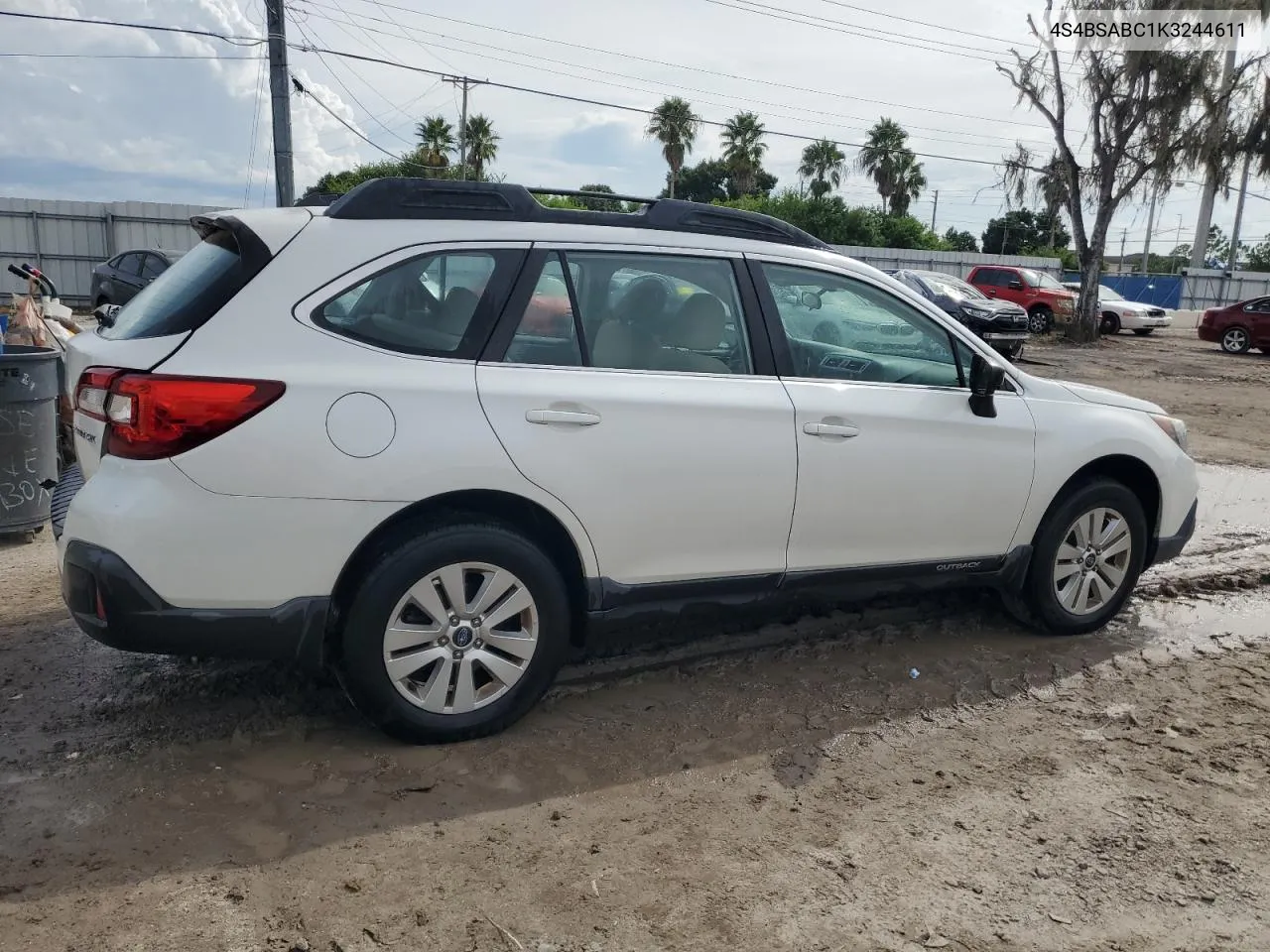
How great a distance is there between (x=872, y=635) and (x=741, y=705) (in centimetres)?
106

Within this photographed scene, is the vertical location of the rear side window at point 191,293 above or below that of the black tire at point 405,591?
above

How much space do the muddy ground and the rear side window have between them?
4.57 feet

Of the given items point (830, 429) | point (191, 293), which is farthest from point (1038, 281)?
point (191, 293)

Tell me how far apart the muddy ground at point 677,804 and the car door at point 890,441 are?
583 millimetres

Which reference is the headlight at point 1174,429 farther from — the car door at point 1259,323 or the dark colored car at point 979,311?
the car door at point 1259,323

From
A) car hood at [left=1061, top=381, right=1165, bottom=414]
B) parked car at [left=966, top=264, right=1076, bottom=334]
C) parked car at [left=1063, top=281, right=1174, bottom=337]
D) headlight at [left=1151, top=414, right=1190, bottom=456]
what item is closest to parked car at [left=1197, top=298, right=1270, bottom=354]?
parked car at [left=966, top=264, right=1076, bottom=334]

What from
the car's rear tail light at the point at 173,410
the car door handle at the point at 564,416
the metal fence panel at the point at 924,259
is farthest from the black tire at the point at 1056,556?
the metal fence panel at the point at 924,259

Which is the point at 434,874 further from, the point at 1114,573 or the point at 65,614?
the point at 1114,573

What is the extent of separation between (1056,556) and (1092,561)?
0.25 m

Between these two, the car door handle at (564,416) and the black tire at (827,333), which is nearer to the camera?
the car door handle at (564,416)

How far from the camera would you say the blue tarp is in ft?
158

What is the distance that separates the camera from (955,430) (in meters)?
4.23

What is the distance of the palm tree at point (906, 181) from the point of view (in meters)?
54.4

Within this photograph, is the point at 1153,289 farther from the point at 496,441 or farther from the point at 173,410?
the point at 173,410
